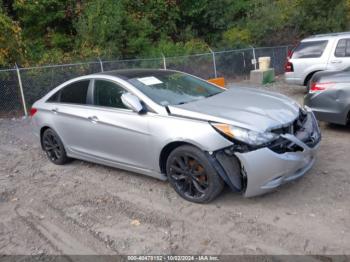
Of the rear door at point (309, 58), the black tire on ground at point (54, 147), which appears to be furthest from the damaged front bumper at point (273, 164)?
the rear door at point (309, 58)

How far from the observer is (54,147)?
6.64 metres

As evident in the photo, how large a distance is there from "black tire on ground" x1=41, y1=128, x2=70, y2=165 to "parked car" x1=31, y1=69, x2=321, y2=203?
89 millimetres

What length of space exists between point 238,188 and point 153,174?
1.19 metres

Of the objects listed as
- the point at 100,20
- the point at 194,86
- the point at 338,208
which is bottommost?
the point at 338,208

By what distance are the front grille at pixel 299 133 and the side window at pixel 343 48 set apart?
635 cm

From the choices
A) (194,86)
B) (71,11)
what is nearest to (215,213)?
(194,86)

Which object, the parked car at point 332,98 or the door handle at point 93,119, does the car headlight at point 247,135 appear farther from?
the parked car at point 332,98

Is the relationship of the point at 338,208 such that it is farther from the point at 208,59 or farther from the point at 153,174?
the point at 208,59

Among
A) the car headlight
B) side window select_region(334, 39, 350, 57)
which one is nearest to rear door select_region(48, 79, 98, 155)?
the car headlight

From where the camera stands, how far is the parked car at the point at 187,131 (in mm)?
4387

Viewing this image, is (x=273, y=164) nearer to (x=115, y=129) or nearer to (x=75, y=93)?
(x=115, y=129)

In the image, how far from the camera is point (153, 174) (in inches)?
202

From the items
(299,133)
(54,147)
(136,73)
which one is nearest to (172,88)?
(136,73)

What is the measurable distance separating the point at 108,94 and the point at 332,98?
148 inches
